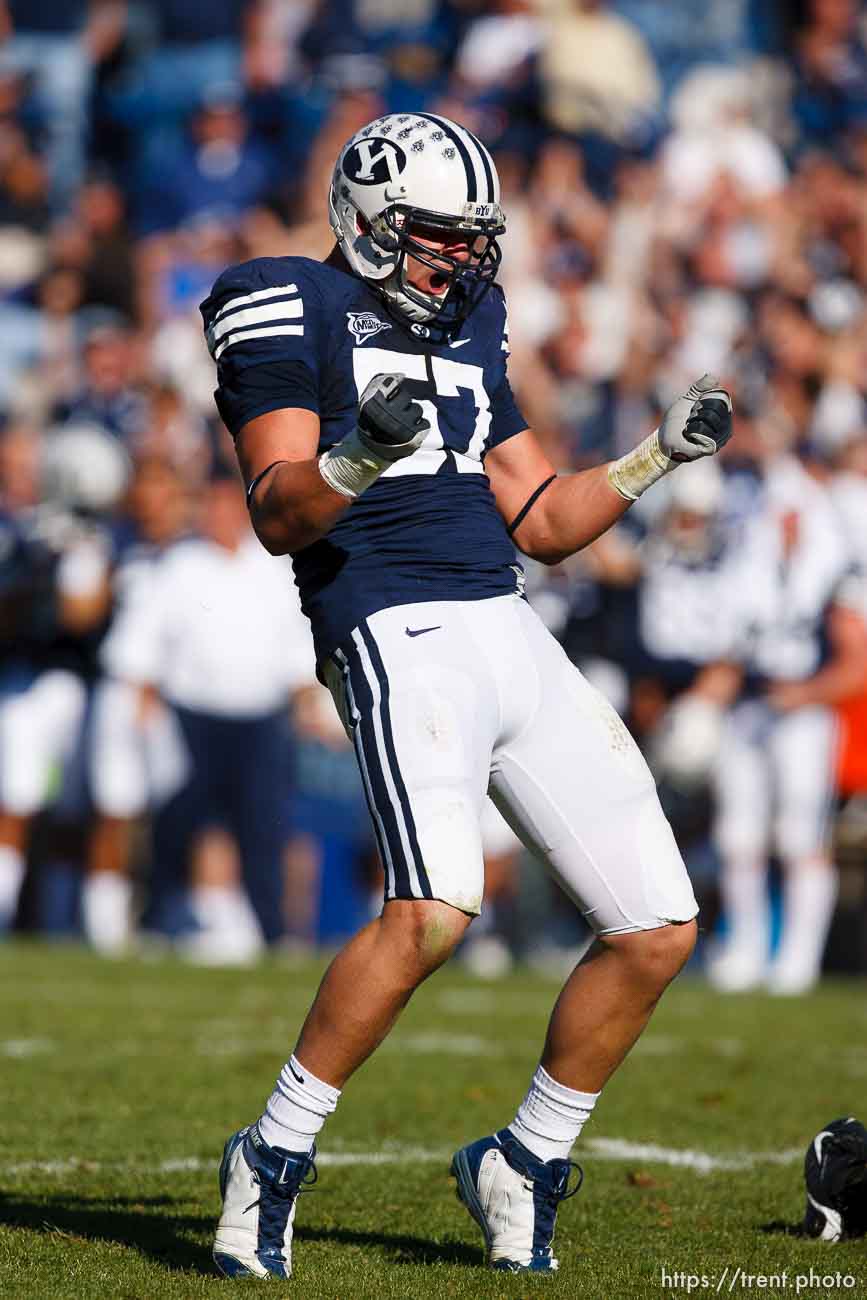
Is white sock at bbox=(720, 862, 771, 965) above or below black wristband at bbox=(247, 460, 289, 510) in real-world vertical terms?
below

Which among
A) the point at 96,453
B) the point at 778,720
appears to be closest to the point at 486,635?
the point at 778,720

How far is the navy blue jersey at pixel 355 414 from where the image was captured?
3.52 meters

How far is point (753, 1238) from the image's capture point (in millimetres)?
3855

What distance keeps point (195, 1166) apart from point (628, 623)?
5362 millimetres

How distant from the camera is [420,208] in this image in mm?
3602

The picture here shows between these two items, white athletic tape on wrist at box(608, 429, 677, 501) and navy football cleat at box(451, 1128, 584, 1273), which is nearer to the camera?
navy football cleat at box(451, 1128, 584, 1273)

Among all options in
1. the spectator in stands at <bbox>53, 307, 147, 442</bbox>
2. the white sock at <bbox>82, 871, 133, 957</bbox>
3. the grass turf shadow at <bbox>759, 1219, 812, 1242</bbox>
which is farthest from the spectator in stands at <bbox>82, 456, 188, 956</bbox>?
the grass turf shadow at <bbox>759, 1219, 812, 1242</bbox>

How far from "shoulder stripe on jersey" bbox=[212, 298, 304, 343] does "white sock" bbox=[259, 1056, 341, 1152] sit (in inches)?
47.1

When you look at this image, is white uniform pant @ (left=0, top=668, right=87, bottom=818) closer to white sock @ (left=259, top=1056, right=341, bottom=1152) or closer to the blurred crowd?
the blurred crowd

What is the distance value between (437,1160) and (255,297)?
80.3 inches

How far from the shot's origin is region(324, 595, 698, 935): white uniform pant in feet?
11.1

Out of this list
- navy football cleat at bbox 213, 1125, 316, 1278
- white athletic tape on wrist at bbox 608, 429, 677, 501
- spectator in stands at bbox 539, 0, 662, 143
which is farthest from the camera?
spectator in stands at bbox 539, 0, 662, 143

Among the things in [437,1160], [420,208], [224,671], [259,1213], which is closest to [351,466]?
[420,208]

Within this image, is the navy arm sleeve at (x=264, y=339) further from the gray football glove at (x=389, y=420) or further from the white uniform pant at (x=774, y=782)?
the white uniform pant at (x=774, y=782)
